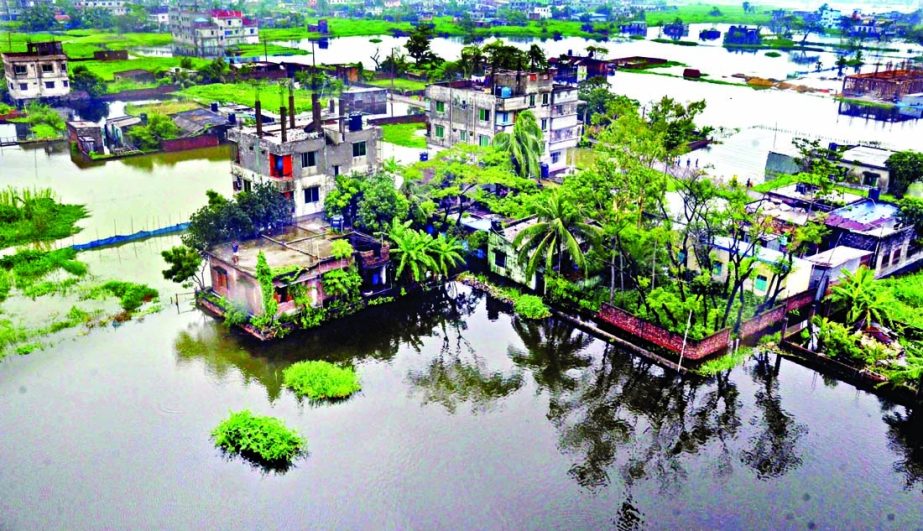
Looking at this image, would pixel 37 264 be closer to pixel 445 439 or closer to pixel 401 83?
pixel 445 439

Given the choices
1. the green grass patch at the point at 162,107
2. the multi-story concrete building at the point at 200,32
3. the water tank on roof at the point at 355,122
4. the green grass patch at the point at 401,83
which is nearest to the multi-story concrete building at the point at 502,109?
the water tank on roof at the point at 355,122

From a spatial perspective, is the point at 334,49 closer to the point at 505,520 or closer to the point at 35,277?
the point at 35,277

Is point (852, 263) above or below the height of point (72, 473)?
above

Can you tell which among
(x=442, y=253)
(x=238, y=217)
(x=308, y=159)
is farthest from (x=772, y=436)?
(x=308, y=159)

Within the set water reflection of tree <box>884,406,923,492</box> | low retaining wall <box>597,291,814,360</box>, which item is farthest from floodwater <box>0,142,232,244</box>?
water reflection of tree <box>884,406,923,492</box>

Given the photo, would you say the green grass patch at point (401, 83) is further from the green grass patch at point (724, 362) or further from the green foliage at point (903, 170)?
the green grass patch at point (724, 362)

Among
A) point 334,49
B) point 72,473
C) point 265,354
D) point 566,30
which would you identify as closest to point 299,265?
point 265,354

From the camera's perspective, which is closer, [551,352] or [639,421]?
[639,421]
